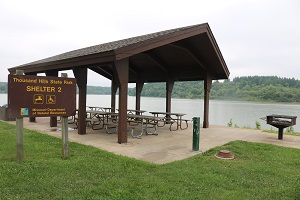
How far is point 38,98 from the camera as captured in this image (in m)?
4.94

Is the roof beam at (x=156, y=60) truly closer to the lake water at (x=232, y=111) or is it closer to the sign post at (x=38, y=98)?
the sign post at (x=38, y=98)

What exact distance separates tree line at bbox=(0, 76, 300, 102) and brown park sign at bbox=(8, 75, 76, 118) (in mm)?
49093

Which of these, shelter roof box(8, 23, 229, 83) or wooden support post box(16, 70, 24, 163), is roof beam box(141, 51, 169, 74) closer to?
shelter roof box(8, 23, 229, 83)

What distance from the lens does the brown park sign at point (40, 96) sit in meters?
4.71

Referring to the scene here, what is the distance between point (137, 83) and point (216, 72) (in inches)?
161

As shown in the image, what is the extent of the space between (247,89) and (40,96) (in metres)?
62.3

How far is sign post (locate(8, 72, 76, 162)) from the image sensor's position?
4715mm

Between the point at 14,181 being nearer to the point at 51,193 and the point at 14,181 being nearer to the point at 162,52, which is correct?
the point at 51,193

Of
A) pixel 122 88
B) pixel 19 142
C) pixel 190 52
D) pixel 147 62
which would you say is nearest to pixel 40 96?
pixel 19 142

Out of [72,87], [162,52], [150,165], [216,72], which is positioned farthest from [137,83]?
[150,165]

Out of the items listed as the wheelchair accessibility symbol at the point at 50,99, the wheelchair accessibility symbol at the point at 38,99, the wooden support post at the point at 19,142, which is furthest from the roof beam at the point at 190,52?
the wooden support post at the point at 19,142

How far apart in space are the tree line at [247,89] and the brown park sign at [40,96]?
49.1 meters

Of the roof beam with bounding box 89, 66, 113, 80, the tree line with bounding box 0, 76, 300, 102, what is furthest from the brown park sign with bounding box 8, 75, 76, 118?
the tree line with bounding box 0, 76, 300, 102

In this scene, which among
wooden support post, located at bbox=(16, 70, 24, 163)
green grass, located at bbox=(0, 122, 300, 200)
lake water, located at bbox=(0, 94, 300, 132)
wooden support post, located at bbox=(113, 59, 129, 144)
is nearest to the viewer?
green grass, located at bbox=(0, 122, 300, 200)
